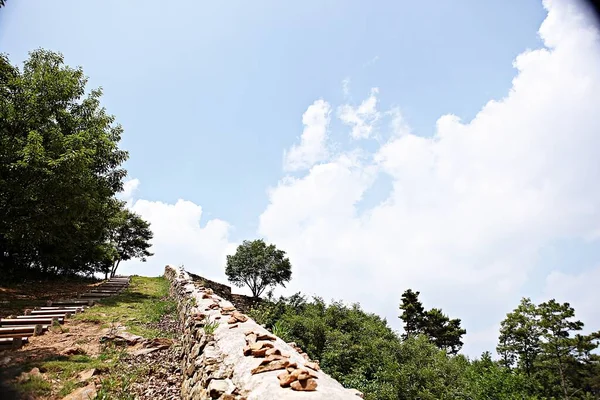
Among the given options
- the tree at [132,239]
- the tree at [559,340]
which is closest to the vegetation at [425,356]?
the tree at [559,340]

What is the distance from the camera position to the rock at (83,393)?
15.7 ft

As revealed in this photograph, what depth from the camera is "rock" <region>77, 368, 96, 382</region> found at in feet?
17.9

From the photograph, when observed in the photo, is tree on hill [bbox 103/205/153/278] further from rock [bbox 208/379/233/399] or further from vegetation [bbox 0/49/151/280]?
rock [bbox 208/379/233/399]

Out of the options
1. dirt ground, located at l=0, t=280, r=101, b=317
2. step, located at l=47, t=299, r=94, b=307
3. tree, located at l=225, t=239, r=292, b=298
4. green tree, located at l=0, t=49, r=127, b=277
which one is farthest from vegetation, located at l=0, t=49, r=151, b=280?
tree, located at l=225, t=239, r=292, b=298

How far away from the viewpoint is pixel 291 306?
91.9 ft

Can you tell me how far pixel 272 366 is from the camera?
3.38 meters

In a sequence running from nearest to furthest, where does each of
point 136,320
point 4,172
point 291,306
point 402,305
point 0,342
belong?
point 0,342, point 136,320, point 4,172, point 291,306, point 402,305

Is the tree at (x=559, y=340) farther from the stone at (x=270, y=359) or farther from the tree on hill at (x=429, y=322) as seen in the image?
the stone at (x=270, y=359)

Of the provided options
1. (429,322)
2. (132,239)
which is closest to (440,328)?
(429,322)

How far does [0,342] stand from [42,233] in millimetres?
7783

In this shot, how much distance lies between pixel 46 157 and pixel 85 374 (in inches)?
377

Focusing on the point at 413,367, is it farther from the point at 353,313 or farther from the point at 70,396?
the point at 70,396

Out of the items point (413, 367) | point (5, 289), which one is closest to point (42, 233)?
point (5, 289)

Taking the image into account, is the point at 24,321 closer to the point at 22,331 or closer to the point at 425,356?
the point at 22,331
